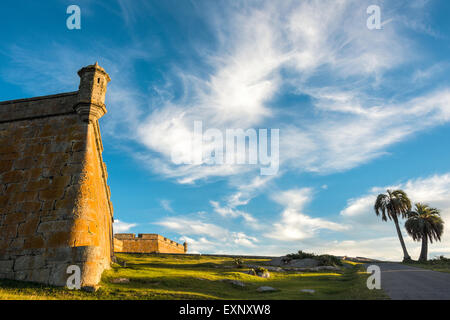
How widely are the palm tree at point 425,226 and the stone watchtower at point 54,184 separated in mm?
42202


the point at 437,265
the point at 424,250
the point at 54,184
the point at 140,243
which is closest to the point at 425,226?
the point at 424,250

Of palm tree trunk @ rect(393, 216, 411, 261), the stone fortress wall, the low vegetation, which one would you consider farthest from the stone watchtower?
palm tree trunk @ rect(393, 216, 411, 261)

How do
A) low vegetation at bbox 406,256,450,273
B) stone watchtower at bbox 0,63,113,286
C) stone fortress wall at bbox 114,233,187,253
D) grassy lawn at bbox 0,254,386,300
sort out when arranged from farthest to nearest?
1. stone fortress wall at bbox 114,233,187,253
2. low vegetation at bbox 406,256,450,273
3. stone watchtower at bbox 0,63,113,286
4. grassy lawn at bbox 0,254,386,300

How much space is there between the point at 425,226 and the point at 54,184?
45.9 m

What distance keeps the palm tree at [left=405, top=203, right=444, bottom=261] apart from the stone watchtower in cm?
4220

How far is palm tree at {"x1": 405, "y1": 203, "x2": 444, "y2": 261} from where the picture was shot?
4038cm

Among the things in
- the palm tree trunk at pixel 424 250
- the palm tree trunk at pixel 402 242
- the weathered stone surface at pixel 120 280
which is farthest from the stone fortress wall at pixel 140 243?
the palm tree trunk at pixel 424 250

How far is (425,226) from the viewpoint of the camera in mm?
41156

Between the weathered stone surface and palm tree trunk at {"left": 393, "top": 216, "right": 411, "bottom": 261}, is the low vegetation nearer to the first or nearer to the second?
palm tree trunk at {"left": 393, "top": 216, "right": 411, "bottom": 261}

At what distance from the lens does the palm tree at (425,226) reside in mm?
40375
